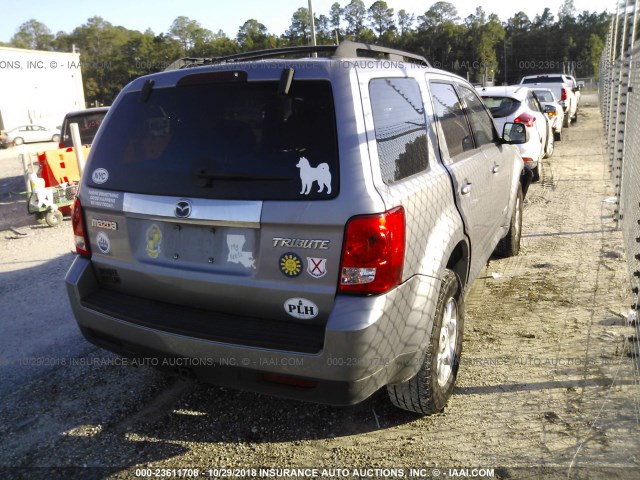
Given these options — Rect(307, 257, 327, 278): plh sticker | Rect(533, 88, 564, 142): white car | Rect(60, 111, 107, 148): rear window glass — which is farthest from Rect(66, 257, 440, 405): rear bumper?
Rect(533, 88, 564, 142): white car

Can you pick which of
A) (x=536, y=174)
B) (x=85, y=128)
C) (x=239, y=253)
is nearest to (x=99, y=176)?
(x=239, y=253)

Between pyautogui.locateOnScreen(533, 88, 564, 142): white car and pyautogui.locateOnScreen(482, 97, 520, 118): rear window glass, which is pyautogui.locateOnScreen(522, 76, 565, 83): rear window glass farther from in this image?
pyautogui.locateOnScreen(482, 97, 520, 118): rear window glass

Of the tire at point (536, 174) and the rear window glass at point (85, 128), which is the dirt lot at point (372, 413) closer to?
the tire at point (536, 174)

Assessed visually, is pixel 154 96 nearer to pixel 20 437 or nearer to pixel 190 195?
pixel 190 195

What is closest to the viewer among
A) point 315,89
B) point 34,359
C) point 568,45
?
point 315,89

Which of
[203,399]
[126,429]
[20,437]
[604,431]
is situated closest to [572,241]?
[604,431]

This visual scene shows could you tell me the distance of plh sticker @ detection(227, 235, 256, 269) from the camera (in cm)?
260

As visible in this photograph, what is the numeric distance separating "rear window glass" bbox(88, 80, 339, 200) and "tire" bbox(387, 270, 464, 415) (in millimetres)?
1038

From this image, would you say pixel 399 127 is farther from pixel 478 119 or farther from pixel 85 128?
pixel 85 128

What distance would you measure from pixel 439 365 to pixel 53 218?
802 centimetres

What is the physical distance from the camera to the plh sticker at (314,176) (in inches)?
97.1

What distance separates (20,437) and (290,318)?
6.18 ft

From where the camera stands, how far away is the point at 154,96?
3.02 meters

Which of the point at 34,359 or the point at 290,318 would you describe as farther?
the point at 34,359
